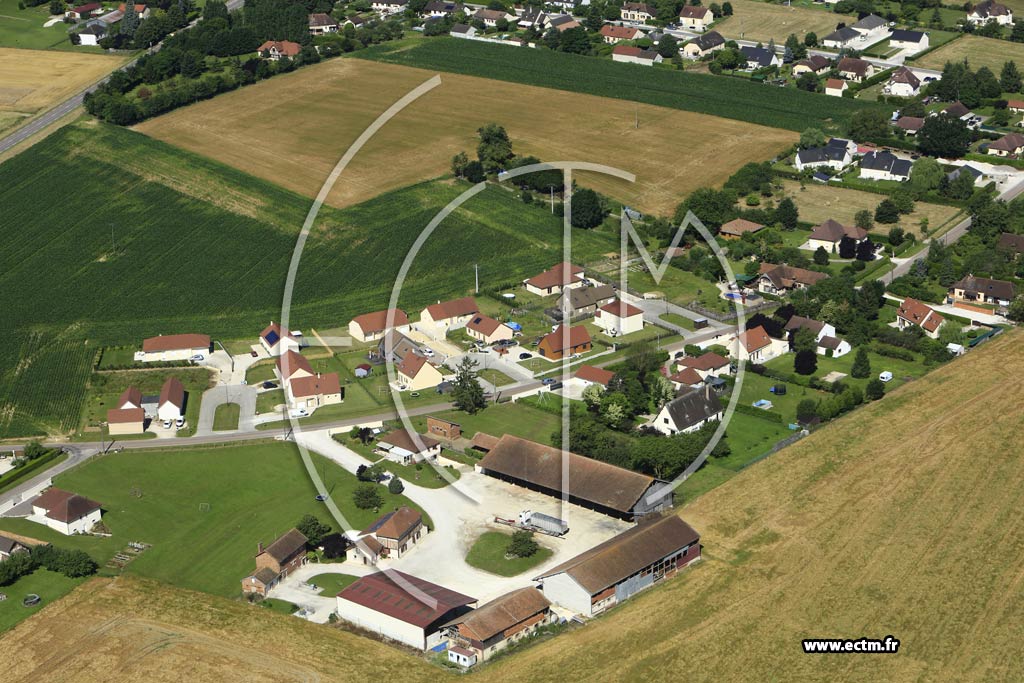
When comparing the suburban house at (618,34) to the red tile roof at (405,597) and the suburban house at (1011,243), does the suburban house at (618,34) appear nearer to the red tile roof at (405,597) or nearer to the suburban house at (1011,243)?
the suburban house at (1011,243)

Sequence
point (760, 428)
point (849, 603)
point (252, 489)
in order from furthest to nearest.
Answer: point (760, 428) → point (252, 489) → point (849, 603)

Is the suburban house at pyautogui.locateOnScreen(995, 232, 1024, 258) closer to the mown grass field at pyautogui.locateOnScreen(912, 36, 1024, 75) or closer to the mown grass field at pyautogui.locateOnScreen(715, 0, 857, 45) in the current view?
the mown grass field at pyautogui.locateOnScreen(912, 36, 1024, 75)

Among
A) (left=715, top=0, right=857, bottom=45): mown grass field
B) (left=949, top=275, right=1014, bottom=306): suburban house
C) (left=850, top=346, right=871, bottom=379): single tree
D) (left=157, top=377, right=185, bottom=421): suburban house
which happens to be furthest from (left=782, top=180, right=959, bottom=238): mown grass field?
(left=157, top=377, right=185, bottom=421): suburban house

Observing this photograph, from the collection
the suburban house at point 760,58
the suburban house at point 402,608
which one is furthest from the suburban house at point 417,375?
the suburban house at point 760,58

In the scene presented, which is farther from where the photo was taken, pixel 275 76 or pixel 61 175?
pixel 275 76

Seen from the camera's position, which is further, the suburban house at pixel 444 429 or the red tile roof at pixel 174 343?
the red tile roof at pixel 174 343

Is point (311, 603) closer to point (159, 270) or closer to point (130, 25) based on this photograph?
point (159, 270)

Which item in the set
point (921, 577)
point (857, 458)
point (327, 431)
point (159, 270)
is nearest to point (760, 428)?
point (857, 458)
